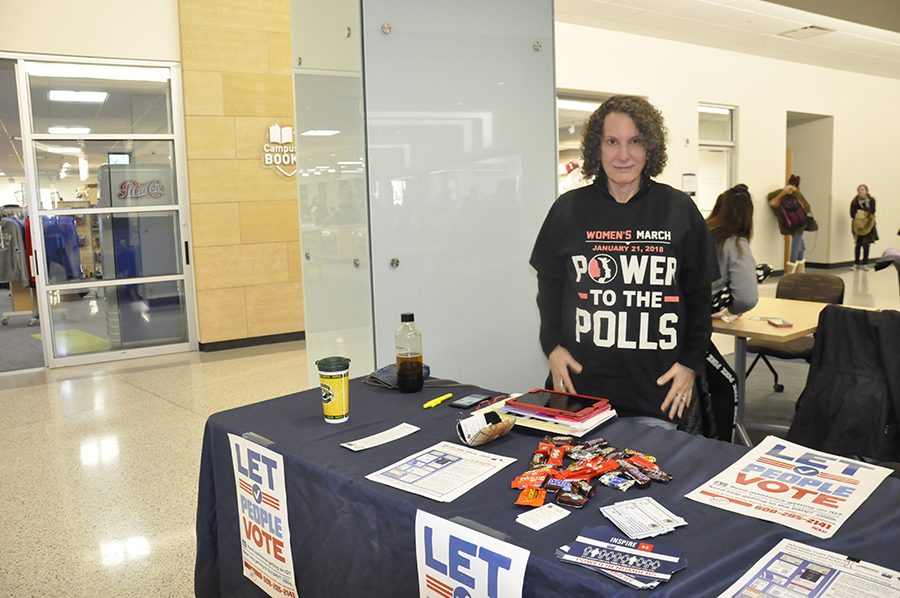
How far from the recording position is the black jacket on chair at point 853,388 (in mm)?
2834

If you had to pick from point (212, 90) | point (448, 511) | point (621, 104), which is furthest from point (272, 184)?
point (448, 511)

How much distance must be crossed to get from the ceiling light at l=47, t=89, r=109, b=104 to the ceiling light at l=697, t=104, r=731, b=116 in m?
8.35

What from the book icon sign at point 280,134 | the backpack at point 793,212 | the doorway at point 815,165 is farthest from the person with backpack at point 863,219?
the book icon sign at point 280,134

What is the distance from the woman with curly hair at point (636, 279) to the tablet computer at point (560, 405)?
259 millimetres

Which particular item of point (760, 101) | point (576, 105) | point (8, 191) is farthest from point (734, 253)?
point (8, 191)

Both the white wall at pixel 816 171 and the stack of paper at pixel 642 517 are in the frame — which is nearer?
the stack of paper at pixel 642 517

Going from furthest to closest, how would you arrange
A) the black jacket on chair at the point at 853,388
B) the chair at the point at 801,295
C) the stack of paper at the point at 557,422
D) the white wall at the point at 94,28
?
1. the white wall at the point at 94,28
2. the chair at the point at 801,295
3. the black jacket on chair at the point at 853,388
4. the stack of paper at the point at 557,422

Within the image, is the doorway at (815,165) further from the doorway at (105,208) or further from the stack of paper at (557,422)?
the stack of paper at (557,422)

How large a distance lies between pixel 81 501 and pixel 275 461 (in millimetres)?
2271

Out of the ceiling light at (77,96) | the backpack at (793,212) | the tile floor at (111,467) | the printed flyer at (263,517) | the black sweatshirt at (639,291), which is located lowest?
the tile floor at (111,467)

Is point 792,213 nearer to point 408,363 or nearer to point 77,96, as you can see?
point 77,96

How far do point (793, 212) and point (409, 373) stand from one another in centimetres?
1124

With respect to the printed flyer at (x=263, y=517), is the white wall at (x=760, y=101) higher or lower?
higher

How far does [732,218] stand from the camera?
11.5 feet
